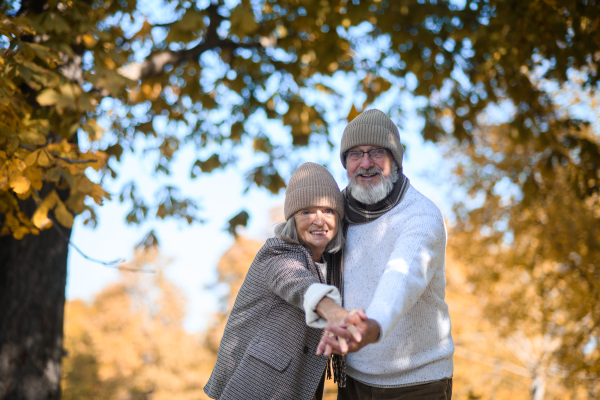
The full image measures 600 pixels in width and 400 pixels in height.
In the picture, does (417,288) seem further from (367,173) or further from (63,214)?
(63,214)

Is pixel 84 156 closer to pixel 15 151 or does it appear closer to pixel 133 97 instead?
pixel 15 151

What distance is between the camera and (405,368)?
7.94 feet

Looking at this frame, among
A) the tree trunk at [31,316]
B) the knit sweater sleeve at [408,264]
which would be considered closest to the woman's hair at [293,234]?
the knit sweater sleeve at [408,264]

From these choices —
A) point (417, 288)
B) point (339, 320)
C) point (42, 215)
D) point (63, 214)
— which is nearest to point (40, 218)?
point (42, 215)

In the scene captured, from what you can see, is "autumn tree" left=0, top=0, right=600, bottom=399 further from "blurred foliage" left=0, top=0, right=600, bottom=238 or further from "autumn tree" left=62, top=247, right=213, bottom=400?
"autumn tree" left=62, top=247, right=213, bottom=400

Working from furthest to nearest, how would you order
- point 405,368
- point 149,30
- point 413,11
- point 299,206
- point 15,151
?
1. point 149,30
2. point 413,11
3. point 15,151
4. point 299,206
5. point 405,368

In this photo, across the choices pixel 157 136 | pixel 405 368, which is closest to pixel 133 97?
pixel 157 136

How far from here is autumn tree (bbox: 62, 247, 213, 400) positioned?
81.0ft

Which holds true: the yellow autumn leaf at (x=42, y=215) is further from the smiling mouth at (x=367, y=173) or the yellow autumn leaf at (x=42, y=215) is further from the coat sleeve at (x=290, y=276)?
the smiling mouth at (x=367, y=173)

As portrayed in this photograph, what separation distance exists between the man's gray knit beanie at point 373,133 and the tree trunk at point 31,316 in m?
2.99

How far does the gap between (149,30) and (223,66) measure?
107cm

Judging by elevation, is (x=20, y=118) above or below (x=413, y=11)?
below

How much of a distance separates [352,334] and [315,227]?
2.60 feet

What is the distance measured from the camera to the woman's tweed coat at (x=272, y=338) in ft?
7.77
